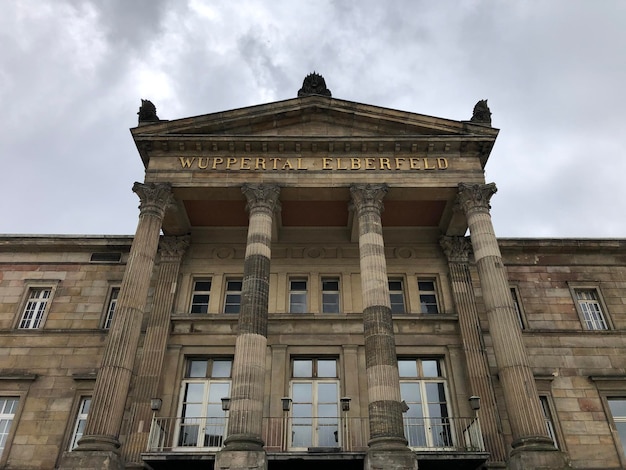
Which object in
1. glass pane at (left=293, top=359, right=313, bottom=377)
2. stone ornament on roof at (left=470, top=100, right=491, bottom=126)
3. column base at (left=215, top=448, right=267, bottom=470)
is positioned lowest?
column base at (left=215, top=448, right=267, bottom=470)

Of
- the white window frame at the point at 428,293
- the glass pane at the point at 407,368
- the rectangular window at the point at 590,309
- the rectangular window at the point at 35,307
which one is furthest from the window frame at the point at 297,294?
the rectangular window at the point at 590,309

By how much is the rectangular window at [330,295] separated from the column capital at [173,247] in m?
6.58

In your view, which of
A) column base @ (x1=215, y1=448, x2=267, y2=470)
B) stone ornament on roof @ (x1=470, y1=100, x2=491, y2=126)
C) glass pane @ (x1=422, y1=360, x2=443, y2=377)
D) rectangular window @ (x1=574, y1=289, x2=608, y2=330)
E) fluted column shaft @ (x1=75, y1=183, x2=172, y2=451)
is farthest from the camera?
rectangular window @ (x1=574, y1=289, x2=608, y2=330)

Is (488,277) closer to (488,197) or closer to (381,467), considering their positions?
(488,197)

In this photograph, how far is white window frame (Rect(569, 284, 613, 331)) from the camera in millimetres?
23781

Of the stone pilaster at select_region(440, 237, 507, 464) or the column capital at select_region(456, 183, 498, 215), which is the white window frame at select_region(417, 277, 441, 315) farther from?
the column capital at select_region(456, 183, 498, 215)

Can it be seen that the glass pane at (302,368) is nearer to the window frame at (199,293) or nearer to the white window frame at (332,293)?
the white window frame at (332,293)

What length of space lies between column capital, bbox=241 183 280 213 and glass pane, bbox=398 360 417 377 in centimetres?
834

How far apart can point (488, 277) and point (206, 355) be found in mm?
11741

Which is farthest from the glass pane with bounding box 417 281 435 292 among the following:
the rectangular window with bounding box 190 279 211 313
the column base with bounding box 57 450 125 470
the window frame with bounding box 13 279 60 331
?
the window frame with bounding box 13 279 60 331

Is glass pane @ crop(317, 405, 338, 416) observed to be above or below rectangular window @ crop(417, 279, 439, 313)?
below

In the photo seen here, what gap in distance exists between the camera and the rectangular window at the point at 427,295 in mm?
23750

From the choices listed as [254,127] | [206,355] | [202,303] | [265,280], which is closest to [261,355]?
[265,280]

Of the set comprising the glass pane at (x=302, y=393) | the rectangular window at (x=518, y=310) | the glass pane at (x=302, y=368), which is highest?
the rectangular window at (x=518, y=310)
